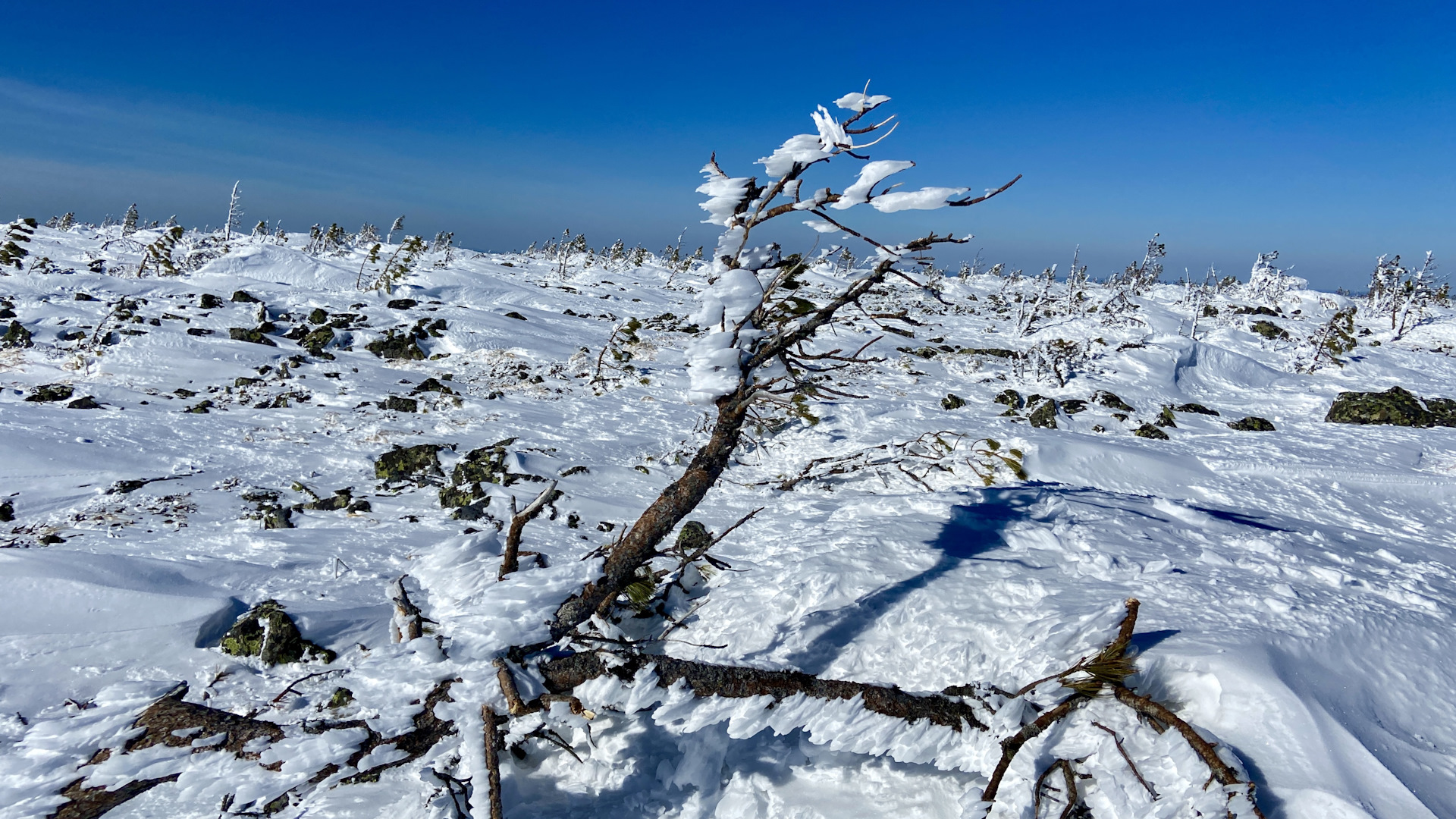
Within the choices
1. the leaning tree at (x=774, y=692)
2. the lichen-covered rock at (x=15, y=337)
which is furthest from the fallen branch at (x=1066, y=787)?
the lichen-covered rock at (x=15, y=337)

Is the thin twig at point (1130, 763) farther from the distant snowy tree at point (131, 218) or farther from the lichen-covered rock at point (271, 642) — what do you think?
the distant snowy tree at point (131, 218)

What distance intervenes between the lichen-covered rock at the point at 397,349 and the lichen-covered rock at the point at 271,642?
30.2 ft

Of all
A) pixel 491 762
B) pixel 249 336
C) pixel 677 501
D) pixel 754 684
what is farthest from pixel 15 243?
pixel 754 684

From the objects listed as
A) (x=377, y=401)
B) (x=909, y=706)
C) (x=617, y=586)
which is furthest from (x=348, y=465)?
(x=909, y=706)

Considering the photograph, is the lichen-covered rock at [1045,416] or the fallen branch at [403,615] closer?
the fallen branch at [403,615]

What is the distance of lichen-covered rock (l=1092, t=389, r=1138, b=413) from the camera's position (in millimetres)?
11234

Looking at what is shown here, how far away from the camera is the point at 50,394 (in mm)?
7559

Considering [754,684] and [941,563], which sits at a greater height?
[941,563]

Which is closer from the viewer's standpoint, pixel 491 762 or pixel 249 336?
pixel 491 762

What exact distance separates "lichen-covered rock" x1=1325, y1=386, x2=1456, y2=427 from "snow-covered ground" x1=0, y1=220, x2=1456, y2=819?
48cm

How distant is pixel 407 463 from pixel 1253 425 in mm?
12232

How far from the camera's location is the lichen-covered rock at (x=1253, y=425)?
9.95m

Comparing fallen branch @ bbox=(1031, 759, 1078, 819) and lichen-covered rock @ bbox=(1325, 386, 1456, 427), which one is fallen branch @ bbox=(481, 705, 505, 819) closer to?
fallen branch @ bbox=(1031, 759, 1078, 819)

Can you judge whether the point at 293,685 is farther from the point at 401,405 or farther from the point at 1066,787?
the point at 401,405
